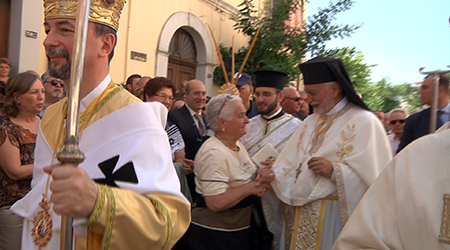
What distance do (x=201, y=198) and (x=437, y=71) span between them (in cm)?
198

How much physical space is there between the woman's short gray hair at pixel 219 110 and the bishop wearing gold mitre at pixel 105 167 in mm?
1680

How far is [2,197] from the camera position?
10.6 feet

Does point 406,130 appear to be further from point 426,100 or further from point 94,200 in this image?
point 94,200

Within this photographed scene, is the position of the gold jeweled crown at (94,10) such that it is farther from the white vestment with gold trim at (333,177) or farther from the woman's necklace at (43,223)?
the white vestment with gold trim at (333,177)

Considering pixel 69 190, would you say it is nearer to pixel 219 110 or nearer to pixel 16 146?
pixel 16 146

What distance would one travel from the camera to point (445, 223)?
4.80ft

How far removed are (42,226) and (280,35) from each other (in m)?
10.4

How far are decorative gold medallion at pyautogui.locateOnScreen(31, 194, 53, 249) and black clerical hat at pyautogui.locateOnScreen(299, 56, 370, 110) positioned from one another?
8.65 ft

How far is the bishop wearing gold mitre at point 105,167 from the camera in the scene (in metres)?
1.48

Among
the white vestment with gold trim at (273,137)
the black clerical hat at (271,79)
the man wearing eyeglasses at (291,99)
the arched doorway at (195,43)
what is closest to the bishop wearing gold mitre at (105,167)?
the white vestment with gold trim at (273,137)

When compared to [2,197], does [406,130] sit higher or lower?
higher

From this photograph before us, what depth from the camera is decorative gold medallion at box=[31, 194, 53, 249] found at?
1.79 metres

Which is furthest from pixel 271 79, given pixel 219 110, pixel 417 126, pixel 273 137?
pixel 417 126

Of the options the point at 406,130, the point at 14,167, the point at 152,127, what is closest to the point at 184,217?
the point at 152,127
